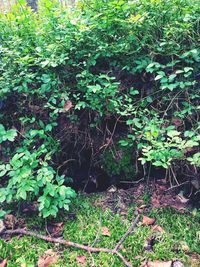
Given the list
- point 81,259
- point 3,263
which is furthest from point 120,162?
point 3,263

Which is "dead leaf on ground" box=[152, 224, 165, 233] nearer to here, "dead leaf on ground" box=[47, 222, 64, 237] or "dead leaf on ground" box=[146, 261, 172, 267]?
"dead leaf on ground" box=[146, 261, 172, 267]

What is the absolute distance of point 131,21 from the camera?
1.94m

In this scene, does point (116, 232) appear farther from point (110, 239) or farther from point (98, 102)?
point (98, 102)

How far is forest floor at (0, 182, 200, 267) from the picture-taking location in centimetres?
171

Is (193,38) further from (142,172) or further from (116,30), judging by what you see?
(142,172)

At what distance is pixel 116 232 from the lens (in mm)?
1914

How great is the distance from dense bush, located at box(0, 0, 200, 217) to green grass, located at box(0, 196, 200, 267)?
30 cm

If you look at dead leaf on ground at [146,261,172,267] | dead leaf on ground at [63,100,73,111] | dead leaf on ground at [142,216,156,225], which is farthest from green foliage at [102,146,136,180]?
dead leaf on ground at [146,261,172,267]

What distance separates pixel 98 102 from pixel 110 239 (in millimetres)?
1178

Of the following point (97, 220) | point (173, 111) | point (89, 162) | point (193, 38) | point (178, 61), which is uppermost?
A: point (193, 38)

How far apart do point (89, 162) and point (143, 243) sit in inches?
40.7

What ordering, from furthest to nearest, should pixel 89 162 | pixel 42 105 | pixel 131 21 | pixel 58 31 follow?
1. pixel 89 162
2. pixel 42 105
3. pixel 58 31
4. pixel 131 21

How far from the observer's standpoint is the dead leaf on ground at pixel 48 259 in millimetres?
1691

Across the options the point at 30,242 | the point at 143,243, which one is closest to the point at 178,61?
the point at 143,243
